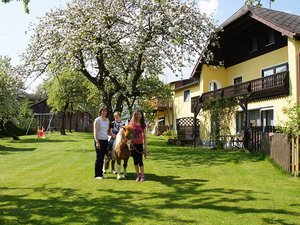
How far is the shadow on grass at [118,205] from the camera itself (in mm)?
6368

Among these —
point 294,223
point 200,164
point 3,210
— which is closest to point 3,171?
point 3,210

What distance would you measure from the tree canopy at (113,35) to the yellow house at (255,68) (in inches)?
119

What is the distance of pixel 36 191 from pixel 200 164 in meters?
7.24

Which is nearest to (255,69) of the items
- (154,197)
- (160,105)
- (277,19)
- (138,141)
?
(277,19)

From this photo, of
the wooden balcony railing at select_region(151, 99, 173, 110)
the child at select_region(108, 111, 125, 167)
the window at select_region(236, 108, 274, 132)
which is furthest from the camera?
the wooden balcony railing at select_region(151, 99, 173, 110)

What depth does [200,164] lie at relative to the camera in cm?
1446

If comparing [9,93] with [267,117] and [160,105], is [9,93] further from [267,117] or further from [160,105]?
[160,105]

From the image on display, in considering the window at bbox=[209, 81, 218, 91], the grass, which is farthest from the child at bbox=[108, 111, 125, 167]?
the window at bbox=[209, 81, 218, 91]

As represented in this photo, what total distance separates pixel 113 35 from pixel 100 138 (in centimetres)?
1171

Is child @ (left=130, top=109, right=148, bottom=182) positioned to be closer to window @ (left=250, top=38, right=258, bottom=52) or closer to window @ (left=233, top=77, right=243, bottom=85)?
window @ (left=250, top=38, right=258, bottom=52)

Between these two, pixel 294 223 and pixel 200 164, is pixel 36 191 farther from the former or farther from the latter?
pixel 200 164

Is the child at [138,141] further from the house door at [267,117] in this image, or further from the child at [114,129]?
the house door at [267,117]

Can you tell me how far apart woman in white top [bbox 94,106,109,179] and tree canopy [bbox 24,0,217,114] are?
10628 mm

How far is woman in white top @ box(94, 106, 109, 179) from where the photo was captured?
1055cm
